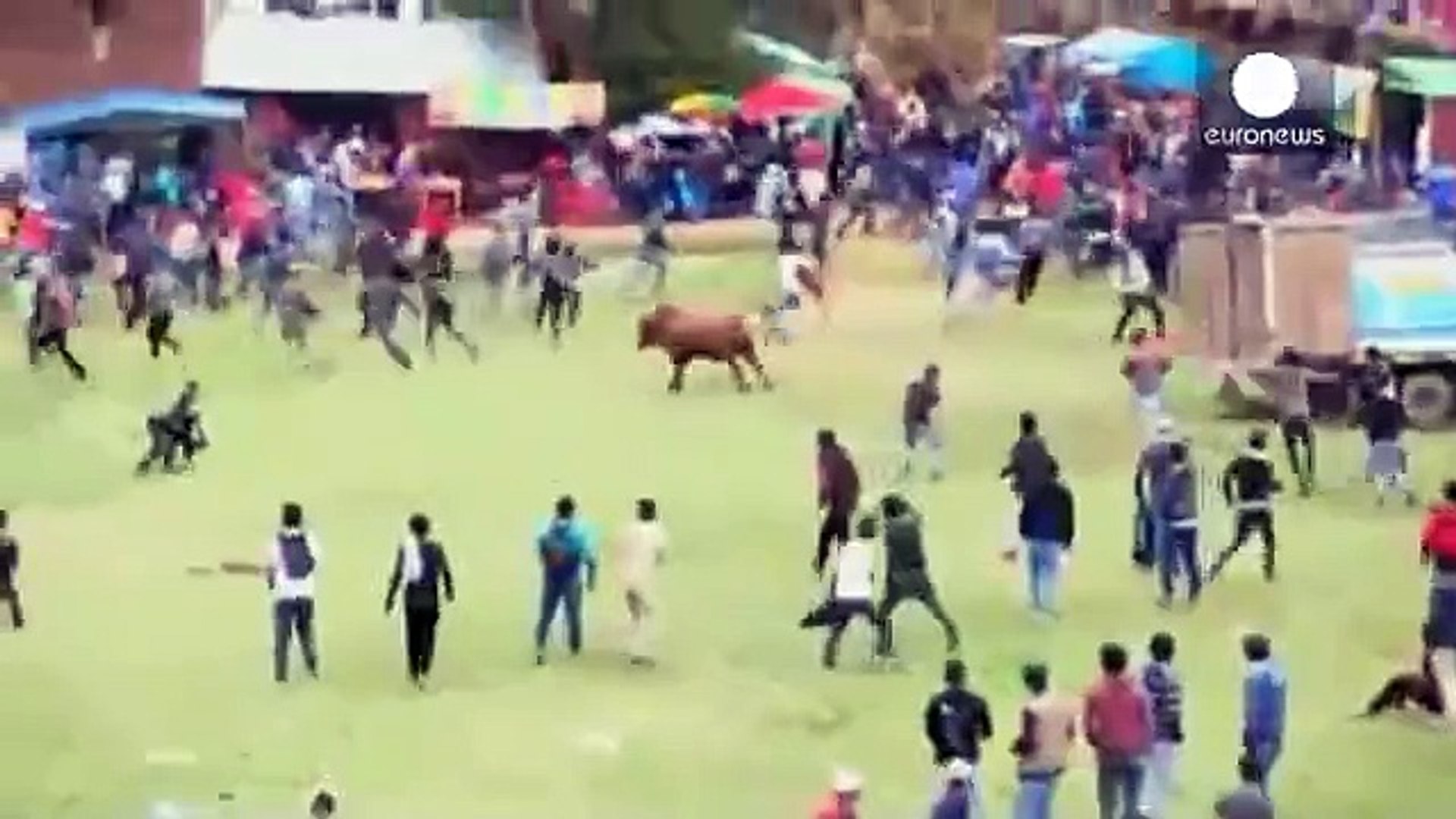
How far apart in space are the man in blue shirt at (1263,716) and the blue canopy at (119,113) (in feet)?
17.6

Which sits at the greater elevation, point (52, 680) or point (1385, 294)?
point (1385, 294)

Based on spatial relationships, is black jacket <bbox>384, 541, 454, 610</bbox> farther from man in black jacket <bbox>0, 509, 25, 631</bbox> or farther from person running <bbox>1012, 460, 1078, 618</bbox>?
person running <bbox>1012, 460, 1078, 618</bbox>

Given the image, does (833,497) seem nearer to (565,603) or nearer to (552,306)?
(565,603)

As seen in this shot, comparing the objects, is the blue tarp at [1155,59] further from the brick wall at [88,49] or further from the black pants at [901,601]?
the brick wall at [88,49]

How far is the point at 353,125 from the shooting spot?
12.9m

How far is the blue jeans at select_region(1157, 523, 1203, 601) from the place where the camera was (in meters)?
10.8

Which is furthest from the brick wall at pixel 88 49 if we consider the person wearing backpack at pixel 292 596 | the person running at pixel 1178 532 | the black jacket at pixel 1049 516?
the person running at pixel 1178 532

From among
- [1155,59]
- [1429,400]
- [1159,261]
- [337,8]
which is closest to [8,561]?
[337,8]

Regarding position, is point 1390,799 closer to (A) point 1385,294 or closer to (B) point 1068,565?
(B) point 1068,565

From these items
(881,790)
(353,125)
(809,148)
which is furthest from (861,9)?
(881,790)

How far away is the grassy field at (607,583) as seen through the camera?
31.5ft

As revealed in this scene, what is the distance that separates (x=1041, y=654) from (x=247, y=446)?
10.6 feet

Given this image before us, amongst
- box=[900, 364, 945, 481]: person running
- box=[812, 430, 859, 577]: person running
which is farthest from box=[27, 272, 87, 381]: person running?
box=[900, 364, 945, 481]: person running

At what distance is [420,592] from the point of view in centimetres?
1024
